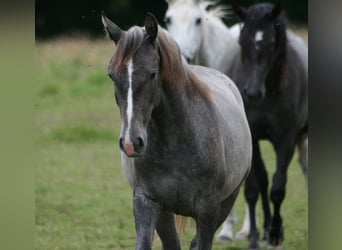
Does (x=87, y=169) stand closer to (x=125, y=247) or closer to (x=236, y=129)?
(x=125, y=247)

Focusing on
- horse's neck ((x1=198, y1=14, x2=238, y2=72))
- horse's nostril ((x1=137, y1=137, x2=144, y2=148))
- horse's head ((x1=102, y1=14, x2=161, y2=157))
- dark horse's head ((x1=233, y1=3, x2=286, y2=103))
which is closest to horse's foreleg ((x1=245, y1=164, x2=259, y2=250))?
dark horse's head ((x1=233, y1=3, x2=286, y2=103))

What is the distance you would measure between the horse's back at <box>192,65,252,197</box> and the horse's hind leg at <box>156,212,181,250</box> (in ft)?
0.93

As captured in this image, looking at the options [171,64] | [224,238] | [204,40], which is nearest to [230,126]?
[171,64]

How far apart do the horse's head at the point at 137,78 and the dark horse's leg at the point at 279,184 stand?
6.37 ft

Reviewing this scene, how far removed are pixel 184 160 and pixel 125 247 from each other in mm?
1565

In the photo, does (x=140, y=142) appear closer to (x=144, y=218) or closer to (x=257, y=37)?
(x=144, y=218)

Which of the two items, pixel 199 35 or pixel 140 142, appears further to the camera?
pixel 199 35

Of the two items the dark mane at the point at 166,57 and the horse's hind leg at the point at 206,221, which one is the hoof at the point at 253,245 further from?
the dark mane at the point at 166,57

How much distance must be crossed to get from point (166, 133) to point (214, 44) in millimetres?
2405

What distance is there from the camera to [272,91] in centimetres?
455

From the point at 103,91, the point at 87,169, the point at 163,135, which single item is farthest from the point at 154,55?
the point at 103,91

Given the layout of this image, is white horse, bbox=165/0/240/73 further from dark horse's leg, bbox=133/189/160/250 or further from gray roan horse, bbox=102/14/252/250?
dark horse's leg, bbox=133/189/160/250

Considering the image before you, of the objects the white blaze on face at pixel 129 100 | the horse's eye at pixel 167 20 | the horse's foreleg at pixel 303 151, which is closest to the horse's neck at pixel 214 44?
the horse's eye at pixel 167 20

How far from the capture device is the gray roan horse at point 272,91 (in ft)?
14.1
